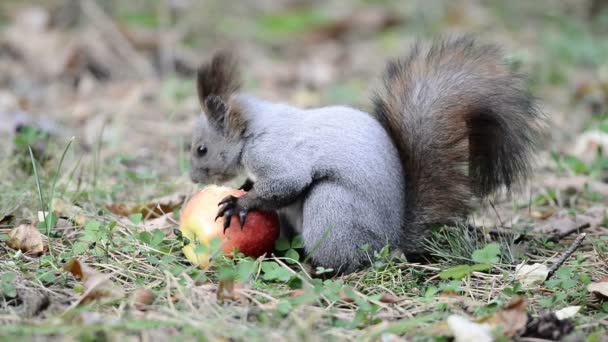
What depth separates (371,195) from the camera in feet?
8.35

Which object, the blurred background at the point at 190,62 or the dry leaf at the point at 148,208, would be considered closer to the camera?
the dry leaf at the point at 148,208

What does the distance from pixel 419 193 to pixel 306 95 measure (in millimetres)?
2825

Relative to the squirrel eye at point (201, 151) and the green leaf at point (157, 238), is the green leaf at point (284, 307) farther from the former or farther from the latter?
the squirrel eye at point (201, 151)

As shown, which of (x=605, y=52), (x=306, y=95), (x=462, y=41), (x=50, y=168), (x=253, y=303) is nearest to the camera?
(x=253, y=303)

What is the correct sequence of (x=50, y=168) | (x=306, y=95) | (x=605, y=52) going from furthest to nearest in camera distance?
(x=605, y=52), (x=306, y=95), (x=50, y=168)

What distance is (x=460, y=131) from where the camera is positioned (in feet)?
8.41

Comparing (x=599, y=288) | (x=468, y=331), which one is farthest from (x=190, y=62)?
(x=468, y=331)

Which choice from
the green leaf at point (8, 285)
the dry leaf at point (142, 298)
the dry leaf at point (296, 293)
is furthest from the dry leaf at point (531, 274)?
the green leaf at point (8, 285)

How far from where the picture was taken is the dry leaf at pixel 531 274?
91.9 inches

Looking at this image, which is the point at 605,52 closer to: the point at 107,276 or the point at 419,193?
the point at 419,193

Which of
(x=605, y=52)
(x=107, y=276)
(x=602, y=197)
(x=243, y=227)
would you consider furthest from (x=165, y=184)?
(x=605, y=52)

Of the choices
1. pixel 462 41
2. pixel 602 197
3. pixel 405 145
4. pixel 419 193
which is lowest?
pixel 602 197

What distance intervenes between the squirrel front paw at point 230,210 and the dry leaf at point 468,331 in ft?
2.98

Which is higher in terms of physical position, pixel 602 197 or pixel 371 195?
pixel 371 195
